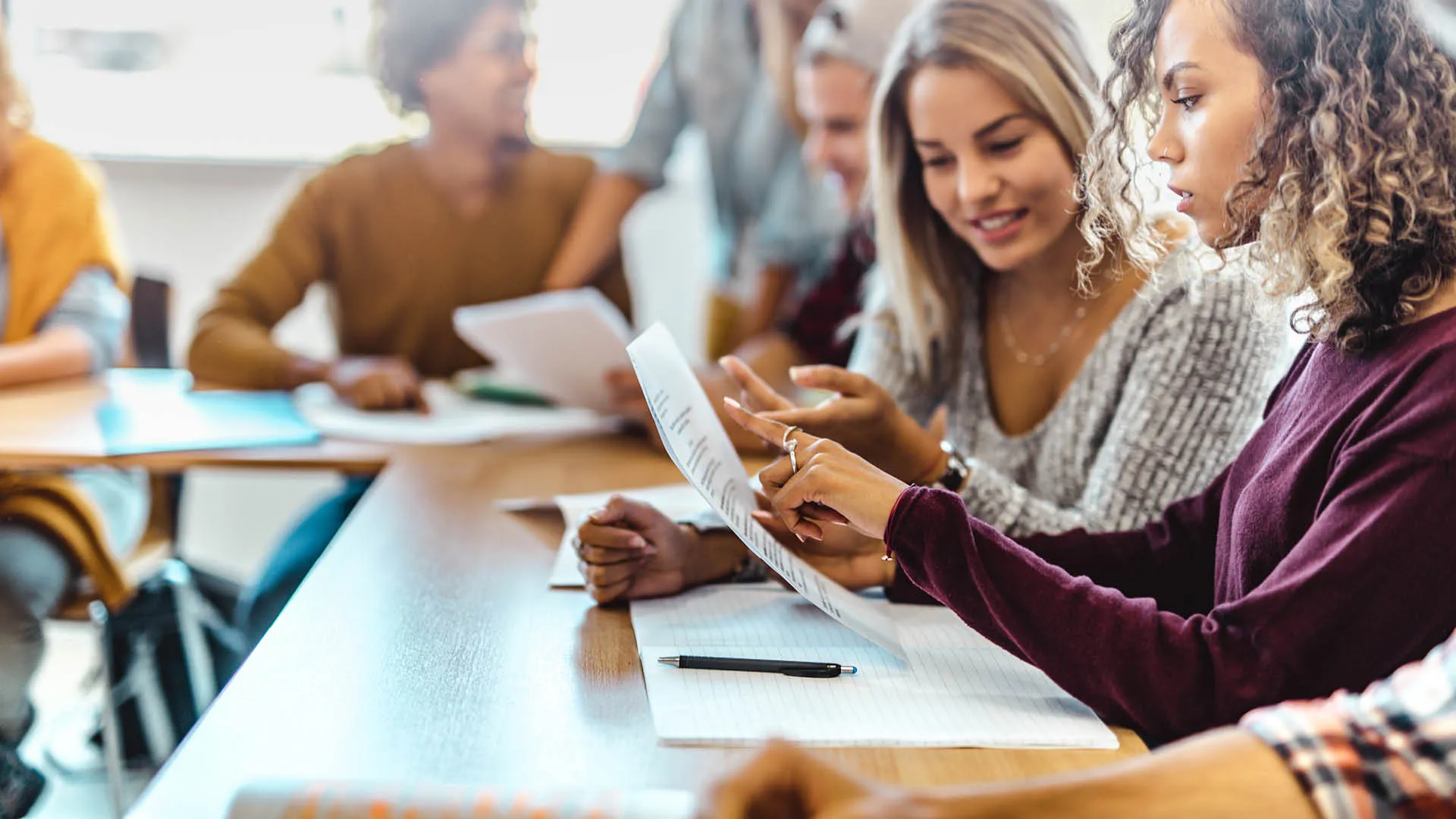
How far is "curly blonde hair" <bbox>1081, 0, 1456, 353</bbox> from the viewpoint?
823 millimetres

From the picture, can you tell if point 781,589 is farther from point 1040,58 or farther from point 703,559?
point 1040,58

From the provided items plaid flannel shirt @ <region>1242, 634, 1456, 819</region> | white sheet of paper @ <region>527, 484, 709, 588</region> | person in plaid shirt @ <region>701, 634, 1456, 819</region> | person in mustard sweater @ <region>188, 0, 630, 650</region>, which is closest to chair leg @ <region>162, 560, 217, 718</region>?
person in mustard sweater @ <region>188, 0, 630, 650</region>

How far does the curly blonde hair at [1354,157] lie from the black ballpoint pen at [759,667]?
0.41m

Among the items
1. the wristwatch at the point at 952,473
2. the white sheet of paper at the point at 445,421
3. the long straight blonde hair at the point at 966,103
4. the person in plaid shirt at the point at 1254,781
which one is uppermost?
the long straight blonde hair at the point at 966,103

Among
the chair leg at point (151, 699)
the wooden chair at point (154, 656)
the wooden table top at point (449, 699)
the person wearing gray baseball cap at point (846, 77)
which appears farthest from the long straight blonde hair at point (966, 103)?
the chair leg at point (151, 699)

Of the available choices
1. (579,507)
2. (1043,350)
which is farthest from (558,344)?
(1043,350)

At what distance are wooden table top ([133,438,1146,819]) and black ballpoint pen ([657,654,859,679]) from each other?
0.04 meters

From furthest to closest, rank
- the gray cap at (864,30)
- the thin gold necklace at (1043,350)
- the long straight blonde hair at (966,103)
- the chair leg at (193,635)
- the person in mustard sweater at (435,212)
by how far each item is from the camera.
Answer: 1. the person in mustard sweater at (435,212)
2. the chair leg at (193,635)
3. the gray cap at (864,30)
4. the thin gold necklace at (1043,350)
5. the long straight blonde hair at (966,103)

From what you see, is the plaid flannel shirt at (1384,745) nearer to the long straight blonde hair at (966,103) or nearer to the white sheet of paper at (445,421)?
the long straight blonde hair at (966,103)

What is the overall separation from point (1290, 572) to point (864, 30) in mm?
1298

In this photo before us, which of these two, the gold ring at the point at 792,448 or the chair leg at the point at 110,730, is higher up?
the gold ring at the point at 792,448

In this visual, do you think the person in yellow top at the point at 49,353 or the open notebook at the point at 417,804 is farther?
the person in yellow top at the point at 49,353

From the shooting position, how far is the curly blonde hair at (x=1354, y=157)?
823 millimetres

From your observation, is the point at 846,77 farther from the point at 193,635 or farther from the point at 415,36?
the point at 193,635
